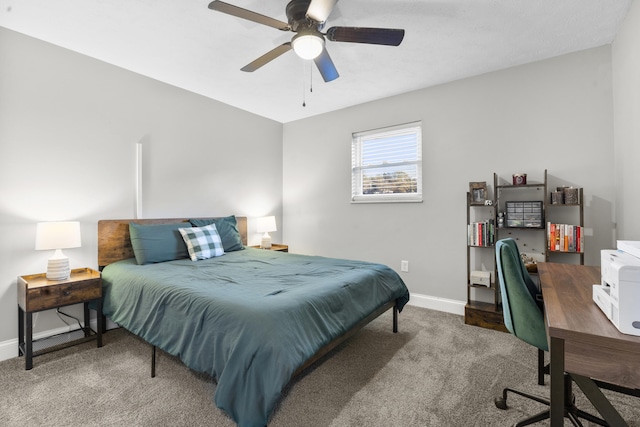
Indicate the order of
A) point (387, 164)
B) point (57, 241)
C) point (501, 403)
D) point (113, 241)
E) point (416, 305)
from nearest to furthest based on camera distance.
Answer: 1. point (501, 403)
2. point (57, 241)
3. point (113, 241)
4. point (416, 305)
5. point (387, 164)

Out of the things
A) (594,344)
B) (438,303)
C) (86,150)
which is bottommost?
(438,303)

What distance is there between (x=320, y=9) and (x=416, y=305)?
3.18 meters

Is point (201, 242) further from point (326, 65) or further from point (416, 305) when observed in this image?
point (416, 305)

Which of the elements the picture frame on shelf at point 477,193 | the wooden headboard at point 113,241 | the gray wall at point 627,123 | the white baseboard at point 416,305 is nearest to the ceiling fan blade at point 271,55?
the wooden headboard at point 113,241

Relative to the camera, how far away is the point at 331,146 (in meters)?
4.33

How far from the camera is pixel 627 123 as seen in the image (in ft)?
7.32

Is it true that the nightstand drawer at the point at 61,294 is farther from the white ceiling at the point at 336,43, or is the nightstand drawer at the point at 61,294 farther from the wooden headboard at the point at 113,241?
the white ceiling at the point at 336,43

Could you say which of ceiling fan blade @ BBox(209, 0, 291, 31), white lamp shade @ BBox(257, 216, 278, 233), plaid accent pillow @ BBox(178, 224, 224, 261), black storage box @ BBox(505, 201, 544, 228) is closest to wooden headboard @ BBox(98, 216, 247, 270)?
plaid accent pillow @ BBox(178, 224, 224, 261)

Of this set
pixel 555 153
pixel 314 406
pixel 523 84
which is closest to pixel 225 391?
pixel 314 406

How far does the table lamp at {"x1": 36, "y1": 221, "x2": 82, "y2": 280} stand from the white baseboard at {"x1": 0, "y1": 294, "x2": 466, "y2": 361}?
637mm

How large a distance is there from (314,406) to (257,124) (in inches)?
150

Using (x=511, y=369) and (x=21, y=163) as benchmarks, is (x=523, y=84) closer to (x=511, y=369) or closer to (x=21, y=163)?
(x=511, y=369)

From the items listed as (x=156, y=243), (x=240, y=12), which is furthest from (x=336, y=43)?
(x=156, y=243)

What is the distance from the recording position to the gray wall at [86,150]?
2.39 metres
